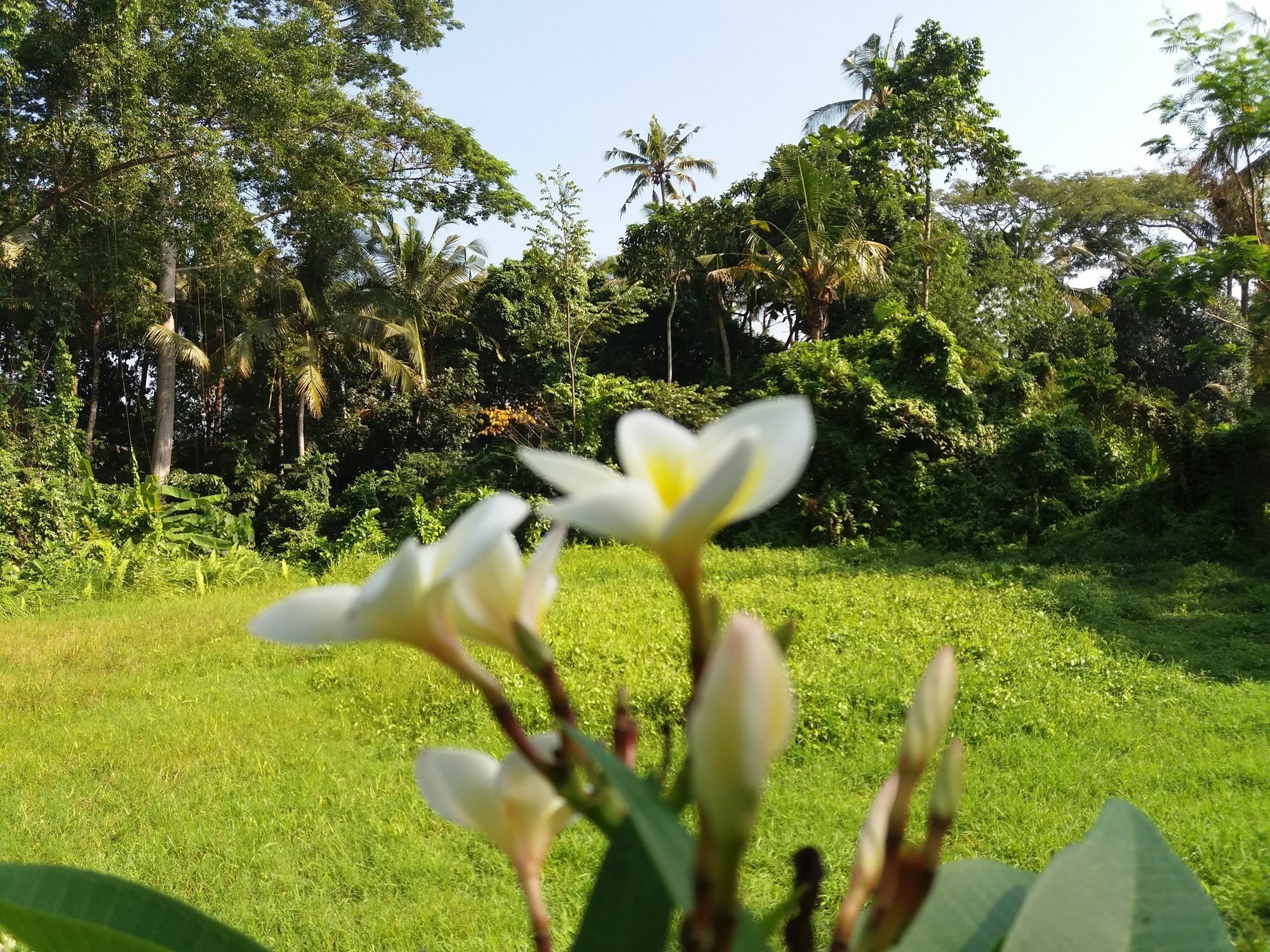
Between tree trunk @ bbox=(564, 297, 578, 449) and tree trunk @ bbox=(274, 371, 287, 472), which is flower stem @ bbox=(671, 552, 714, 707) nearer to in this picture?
tree trunk @ bbox=(564, 297, 578, 449)

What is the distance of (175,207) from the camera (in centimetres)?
787

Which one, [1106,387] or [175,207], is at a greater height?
[175,207]

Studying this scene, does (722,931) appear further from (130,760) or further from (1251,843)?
(130,760)

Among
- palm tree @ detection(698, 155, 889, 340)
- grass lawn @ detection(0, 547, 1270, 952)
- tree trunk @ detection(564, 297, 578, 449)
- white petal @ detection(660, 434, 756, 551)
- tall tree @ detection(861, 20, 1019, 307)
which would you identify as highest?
tall tree @ detection(861, 20, 1019, 307)

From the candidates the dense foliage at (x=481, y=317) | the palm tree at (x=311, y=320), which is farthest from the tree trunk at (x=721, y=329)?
the palm tree at (x=311, y=320)

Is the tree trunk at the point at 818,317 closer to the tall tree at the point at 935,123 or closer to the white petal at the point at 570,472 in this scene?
the tall tree at the point at 935,123

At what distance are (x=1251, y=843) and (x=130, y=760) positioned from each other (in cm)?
420

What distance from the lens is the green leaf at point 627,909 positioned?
0.26 metres

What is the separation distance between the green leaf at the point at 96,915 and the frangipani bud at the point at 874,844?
0.22 metres

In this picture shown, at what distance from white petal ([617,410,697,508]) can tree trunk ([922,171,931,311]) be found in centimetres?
1296

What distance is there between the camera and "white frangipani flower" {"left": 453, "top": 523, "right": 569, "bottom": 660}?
11.5 inches

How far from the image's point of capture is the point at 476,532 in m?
0.26

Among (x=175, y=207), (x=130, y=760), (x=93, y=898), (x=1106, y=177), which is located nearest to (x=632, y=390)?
(x=175, y=207)

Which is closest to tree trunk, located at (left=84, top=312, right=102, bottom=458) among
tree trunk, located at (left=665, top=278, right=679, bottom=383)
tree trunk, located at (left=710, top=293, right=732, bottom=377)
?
tree trunk, located at (left=665, top=278, right=679, bottom=383)
